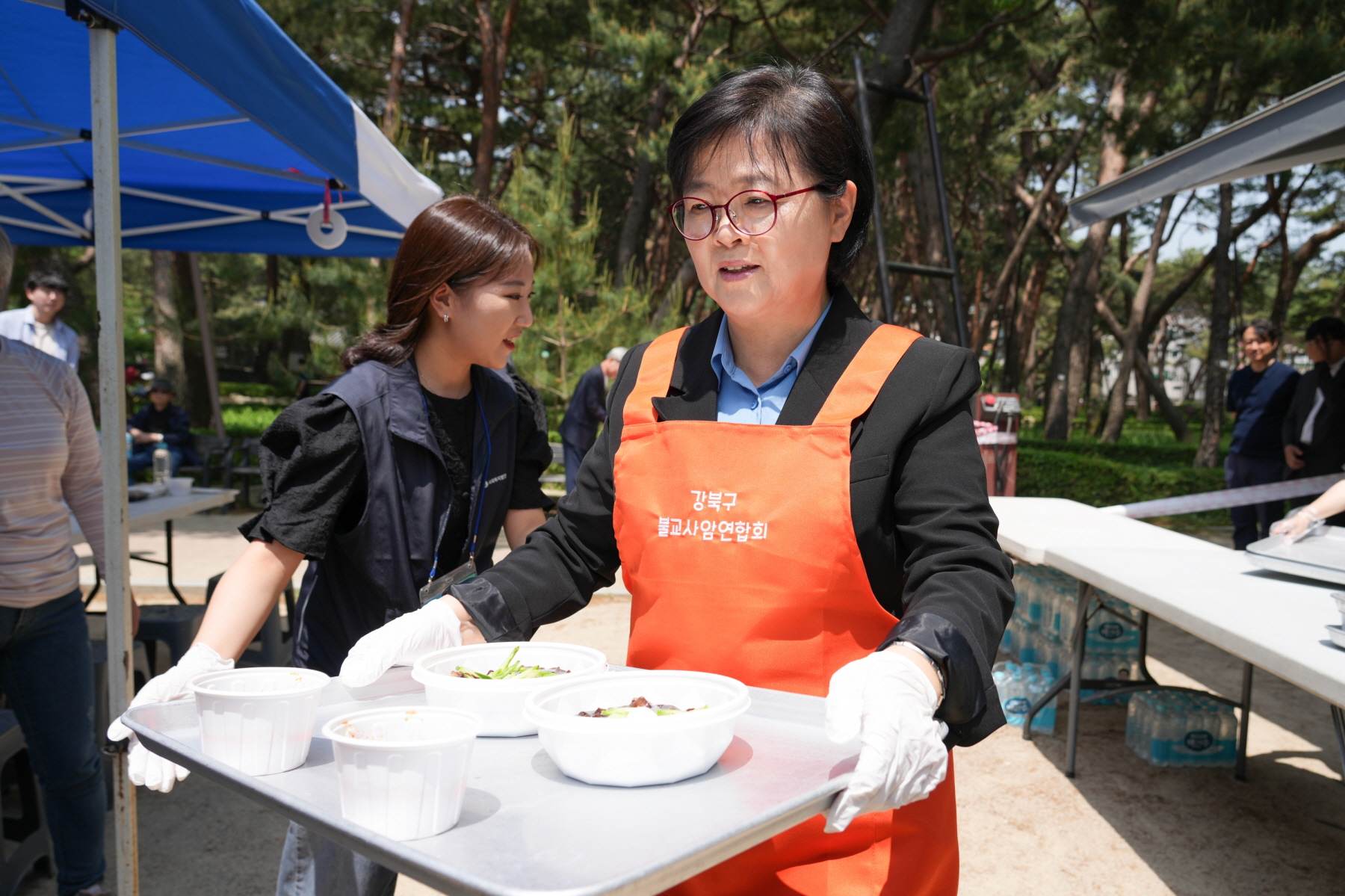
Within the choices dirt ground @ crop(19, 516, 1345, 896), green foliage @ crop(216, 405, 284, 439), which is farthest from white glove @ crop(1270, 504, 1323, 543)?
green foliage @ crop(216, 405, 284, 439)

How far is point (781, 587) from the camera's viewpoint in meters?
1.27

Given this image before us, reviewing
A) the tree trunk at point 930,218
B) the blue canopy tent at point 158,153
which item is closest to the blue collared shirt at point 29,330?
the blue canopy tent at point 158,153

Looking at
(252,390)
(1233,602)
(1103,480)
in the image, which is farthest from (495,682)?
(252,390)

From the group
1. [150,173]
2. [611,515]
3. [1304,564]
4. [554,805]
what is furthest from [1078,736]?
[150,173]

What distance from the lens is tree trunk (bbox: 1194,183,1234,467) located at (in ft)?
55.0

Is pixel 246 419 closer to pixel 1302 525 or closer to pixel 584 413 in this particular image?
pixel 584 413

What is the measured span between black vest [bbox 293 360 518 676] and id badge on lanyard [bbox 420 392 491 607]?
0.02 meters

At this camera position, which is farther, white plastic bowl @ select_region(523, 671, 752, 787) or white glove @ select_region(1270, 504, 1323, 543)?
white glove @ select_region(1270, 504, 1323, 543)

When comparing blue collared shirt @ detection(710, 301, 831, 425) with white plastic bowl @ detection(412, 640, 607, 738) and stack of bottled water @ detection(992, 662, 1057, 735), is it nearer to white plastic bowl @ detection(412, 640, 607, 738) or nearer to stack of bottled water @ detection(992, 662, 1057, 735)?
white plastic bowl @ detection(412, 640, 607, 738)

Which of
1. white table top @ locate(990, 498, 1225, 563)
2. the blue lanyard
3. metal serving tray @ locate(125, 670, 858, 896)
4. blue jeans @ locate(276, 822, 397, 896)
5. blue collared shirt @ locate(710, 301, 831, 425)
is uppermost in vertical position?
blue collared shirt @ locate(710, 301, 831, 425)

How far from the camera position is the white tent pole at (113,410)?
2.39 meters

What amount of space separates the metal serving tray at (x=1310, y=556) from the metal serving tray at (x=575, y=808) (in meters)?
2.62

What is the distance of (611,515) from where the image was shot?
5.08 ft

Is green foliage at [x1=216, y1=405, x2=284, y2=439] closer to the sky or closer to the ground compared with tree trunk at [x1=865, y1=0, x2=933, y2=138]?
closer to the ground
